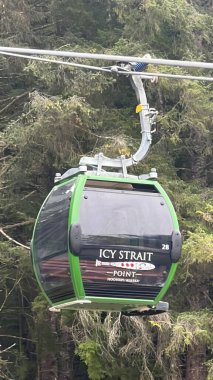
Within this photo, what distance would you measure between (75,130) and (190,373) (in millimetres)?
4676

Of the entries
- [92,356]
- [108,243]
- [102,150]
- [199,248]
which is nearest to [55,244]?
[108,243]

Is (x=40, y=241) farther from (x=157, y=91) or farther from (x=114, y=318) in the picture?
(x=157, y=91)

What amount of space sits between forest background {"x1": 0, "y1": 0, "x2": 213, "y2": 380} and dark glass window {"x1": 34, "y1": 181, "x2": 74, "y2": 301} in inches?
194

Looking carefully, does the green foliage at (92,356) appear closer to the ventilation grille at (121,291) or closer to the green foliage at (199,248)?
the green foliage at (199,248)

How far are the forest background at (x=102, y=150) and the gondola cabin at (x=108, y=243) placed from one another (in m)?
4.94

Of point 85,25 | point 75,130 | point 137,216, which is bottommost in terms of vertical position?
→ point 137,216

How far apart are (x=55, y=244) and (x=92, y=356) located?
6.17m

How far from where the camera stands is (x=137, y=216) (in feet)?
19.9

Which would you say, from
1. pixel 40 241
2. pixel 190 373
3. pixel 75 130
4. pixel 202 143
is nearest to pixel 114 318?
pixel 190 373

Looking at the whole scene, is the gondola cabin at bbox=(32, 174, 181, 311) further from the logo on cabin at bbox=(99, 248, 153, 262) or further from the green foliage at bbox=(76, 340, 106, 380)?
the green foliage at bbox=(76, 340, 106, 380)

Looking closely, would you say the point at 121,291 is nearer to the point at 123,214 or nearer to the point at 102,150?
the point at 123,214

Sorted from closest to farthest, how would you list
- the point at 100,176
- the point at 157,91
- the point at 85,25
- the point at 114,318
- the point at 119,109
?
the point at 100,176
the point at 114,318
the point at 157,91
the point at 119,109
the point at 85,25

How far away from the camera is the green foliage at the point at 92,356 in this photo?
38.2ft

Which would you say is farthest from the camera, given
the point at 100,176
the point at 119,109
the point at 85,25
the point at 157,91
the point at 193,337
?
the point at 85,25
